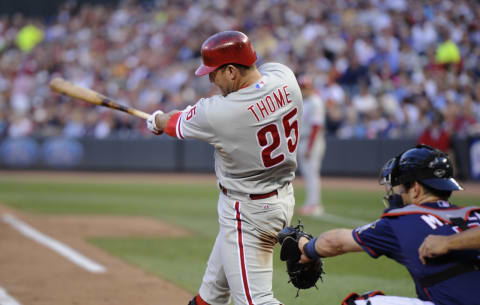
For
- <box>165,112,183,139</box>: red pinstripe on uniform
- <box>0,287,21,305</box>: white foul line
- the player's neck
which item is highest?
the player's neck

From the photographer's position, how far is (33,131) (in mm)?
22172

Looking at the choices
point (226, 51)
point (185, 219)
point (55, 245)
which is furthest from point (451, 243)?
point (185, 219)

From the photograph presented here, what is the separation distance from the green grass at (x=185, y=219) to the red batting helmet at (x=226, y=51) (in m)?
2.54

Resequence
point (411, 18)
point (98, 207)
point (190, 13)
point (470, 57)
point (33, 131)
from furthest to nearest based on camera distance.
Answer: point (190, 13) → point (33, 131) → point (411, 18) → point (470, 57) → point (98, 207)

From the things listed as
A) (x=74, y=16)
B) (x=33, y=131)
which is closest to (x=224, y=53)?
(x=33, y=131)

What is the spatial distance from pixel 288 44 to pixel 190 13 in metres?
5.84

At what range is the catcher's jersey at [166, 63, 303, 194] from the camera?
12.6 feet

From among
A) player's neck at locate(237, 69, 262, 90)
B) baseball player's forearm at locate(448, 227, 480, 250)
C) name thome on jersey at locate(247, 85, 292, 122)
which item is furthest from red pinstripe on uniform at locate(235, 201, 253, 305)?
Answer: baseball player's forearm at locate(448, 227, 480, 250)

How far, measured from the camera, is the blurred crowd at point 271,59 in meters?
16.9

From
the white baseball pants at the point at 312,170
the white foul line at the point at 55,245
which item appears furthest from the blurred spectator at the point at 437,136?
the white foul line at the point at 55,245

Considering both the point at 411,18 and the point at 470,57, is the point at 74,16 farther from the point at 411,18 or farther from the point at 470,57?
the point at 470,57

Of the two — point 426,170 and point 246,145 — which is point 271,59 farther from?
point 426,170

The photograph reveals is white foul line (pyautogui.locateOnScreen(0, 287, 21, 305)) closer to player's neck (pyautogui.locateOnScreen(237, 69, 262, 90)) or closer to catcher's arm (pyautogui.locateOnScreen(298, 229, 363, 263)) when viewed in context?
player's neck (pyautogui.locateOnScreen(237, 69, 262, 90))

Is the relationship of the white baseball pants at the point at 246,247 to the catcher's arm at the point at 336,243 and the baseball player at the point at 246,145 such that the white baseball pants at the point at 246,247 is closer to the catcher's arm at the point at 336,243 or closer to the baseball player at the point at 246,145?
the baseball player at the point at 246,145
